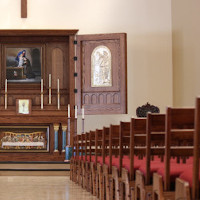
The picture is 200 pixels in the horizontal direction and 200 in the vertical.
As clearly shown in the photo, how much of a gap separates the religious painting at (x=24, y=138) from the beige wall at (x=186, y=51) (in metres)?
3.23

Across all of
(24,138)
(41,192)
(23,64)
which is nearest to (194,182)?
(41,192)

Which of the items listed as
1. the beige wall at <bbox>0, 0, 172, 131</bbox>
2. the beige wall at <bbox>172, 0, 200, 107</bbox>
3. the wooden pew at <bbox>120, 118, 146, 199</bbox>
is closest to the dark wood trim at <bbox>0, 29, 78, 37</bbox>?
the beige wall at <bbox>0, 0, 172, 131</bbox>

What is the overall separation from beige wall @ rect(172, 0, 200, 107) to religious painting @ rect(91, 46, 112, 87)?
65.8 inches

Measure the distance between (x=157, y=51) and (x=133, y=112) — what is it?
1.61 m

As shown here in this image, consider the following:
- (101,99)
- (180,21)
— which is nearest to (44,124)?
(101,99)

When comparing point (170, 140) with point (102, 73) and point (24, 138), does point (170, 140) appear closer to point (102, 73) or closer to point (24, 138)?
point (102, 73)

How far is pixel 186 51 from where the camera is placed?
1147 centimetres

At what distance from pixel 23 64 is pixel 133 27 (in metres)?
2.82

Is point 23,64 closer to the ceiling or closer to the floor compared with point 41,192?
closer to the ceiling

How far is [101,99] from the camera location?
38.3ft

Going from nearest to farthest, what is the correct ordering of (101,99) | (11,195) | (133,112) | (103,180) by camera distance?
(103,180), (11,195), (101,99), (133,112)

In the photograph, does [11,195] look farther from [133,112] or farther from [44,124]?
[133,112]

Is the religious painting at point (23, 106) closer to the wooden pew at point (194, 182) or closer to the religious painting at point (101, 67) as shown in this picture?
the religious painting at point (101, 67)

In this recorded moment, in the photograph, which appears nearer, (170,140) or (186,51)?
(170,140)
